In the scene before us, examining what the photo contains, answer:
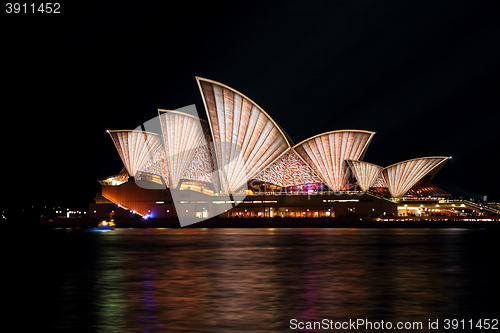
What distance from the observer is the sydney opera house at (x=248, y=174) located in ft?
246

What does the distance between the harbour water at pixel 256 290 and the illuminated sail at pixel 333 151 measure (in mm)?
46931

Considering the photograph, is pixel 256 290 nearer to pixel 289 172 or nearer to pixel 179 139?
pixel 179 139

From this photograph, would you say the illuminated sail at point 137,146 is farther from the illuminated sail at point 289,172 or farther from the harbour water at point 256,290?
the harbour water at point 256,290

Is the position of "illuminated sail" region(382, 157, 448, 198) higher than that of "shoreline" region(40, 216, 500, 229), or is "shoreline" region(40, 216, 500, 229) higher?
"illuminated sail" region(382, 157, 448, 198)

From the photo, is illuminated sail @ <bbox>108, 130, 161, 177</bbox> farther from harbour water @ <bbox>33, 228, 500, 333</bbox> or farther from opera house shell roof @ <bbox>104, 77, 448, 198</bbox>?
harbour water @ <bbox>33, 228, 500, 333</bbox>

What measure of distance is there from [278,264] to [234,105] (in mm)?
43948

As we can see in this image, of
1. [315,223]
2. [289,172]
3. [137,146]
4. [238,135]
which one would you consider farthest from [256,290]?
[137,146]

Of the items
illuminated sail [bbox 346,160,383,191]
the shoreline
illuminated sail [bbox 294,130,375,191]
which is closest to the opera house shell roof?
illuminated sail [bbox 294,130,375,191]

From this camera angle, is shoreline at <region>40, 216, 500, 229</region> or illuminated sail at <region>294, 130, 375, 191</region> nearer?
shoreline at <region>40, 216, 500, 229</region>

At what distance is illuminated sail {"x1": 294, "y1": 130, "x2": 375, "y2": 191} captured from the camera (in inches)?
3024

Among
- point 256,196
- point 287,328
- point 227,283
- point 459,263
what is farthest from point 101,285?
point 256,196

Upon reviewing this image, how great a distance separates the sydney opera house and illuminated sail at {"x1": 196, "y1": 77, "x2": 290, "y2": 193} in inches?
7.2

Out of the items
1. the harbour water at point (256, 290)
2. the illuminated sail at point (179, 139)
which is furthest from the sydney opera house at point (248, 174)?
the harbour water at point (256, 290)

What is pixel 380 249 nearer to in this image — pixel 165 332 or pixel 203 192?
pixel 165 332
